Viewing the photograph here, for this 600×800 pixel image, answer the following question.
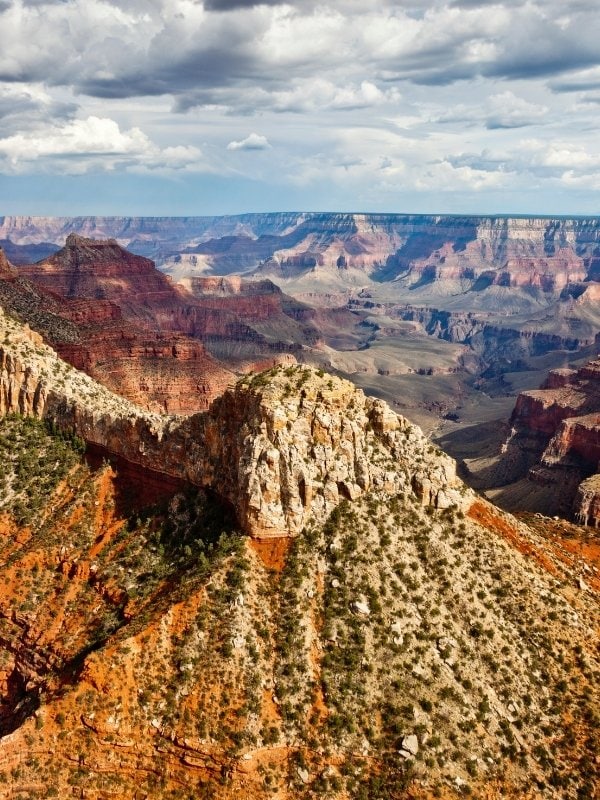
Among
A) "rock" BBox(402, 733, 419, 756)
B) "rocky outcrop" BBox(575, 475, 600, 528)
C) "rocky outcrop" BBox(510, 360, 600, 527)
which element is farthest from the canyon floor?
"rocky outcrop" BBox(510, 360, 600, 527)

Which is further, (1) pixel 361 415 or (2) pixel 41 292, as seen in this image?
(2) pixel 41 292

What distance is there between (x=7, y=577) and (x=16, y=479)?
1052 cm

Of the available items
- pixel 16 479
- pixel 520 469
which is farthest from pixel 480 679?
pixel 520 469

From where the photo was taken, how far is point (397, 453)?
47.5 meters

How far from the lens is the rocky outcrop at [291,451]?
1745 inches

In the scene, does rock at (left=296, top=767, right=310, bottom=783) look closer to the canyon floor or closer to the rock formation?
the canyon floor

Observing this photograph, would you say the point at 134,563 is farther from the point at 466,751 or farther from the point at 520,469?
the point at 520,469

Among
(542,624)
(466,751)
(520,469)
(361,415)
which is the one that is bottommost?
(520,469)

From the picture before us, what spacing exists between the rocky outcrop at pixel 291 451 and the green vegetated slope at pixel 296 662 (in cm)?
134

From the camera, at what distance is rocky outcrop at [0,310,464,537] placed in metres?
Result: 44.3

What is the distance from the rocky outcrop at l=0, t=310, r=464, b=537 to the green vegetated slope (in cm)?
134

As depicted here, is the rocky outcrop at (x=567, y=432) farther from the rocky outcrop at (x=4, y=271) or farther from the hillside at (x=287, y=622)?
the rocky outcrop at (x=4, y=271)

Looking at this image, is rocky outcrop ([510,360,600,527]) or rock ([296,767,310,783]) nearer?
rock ([296,767,310,783])

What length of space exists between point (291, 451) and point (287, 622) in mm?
9961
